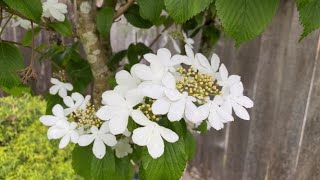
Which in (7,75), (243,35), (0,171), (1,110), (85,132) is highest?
(243,35)

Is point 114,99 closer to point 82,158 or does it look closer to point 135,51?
point 82,158

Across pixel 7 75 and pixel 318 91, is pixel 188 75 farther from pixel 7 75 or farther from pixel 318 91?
pixel 318 91

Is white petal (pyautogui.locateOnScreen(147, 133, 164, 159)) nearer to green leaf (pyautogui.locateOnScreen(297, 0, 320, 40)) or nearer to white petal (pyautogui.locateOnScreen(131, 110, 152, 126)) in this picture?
white petal (pyautogui.locateOnScreen(131, 110, 152, 126))

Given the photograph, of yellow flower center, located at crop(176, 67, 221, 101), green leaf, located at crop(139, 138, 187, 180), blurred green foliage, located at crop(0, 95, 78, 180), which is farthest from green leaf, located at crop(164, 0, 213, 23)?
blurred green foliage, located at crop(0, 95, 78, 180)

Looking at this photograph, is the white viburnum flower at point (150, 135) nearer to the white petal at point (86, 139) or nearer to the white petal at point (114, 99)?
the white petal at point (114, 99)

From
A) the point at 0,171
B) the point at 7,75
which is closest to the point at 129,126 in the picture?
the point at 7,75

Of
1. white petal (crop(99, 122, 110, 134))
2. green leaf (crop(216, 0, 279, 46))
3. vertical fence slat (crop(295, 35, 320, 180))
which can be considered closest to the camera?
green leaf (crop(216, 0, 279, 46))

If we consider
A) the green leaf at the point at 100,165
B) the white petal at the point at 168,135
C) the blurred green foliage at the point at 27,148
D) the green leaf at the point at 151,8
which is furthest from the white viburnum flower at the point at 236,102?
the blurred green foliage at the point at 27,148
